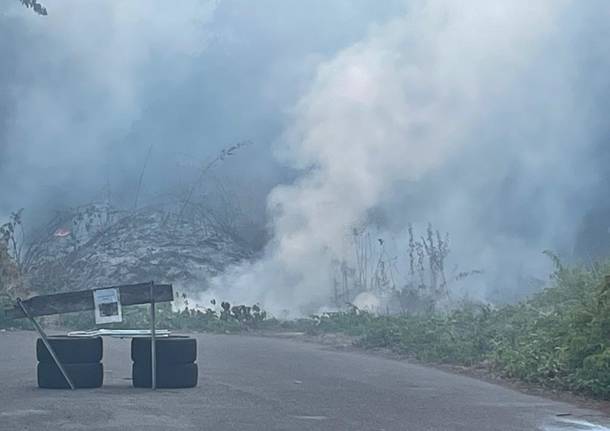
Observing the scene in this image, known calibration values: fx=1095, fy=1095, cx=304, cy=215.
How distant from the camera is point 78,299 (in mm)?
14164

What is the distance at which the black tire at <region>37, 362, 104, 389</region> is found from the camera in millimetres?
14039

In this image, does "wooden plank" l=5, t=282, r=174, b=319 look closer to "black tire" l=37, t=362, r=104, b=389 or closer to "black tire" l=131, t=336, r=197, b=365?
"black tire" l=131, t=336, r=197, b=365

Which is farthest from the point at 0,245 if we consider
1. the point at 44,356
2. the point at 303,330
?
the point at 44,356

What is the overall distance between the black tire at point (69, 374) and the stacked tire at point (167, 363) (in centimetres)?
56

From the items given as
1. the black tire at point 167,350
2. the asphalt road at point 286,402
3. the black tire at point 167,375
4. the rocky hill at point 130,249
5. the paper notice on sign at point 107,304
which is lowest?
the asphalt road at point 286,402

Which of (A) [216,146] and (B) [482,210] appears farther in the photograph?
(A) [216,146]

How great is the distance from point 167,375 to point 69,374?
1.25 metres

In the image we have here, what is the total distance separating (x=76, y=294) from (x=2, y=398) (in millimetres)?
1798

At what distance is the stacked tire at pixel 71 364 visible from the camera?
14.0 m

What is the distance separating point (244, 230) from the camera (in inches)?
1444

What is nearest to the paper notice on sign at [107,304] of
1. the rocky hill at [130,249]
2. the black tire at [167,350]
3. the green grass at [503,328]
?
the black tire at [167,350]

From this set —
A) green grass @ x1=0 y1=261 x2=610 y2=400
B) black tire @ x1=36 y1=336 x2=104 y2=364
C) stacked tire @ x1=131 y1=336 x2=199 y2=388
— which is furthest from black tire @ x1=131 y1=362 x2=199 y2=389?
green grass @ x1=0 y1=261 x2=610 y2=400

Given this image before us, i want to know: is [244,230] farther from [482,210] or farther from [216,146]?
[482,210]

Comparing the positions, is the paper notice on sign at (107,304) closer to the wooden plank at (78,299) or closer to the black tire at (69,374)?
the wooden plank at (78,299)
